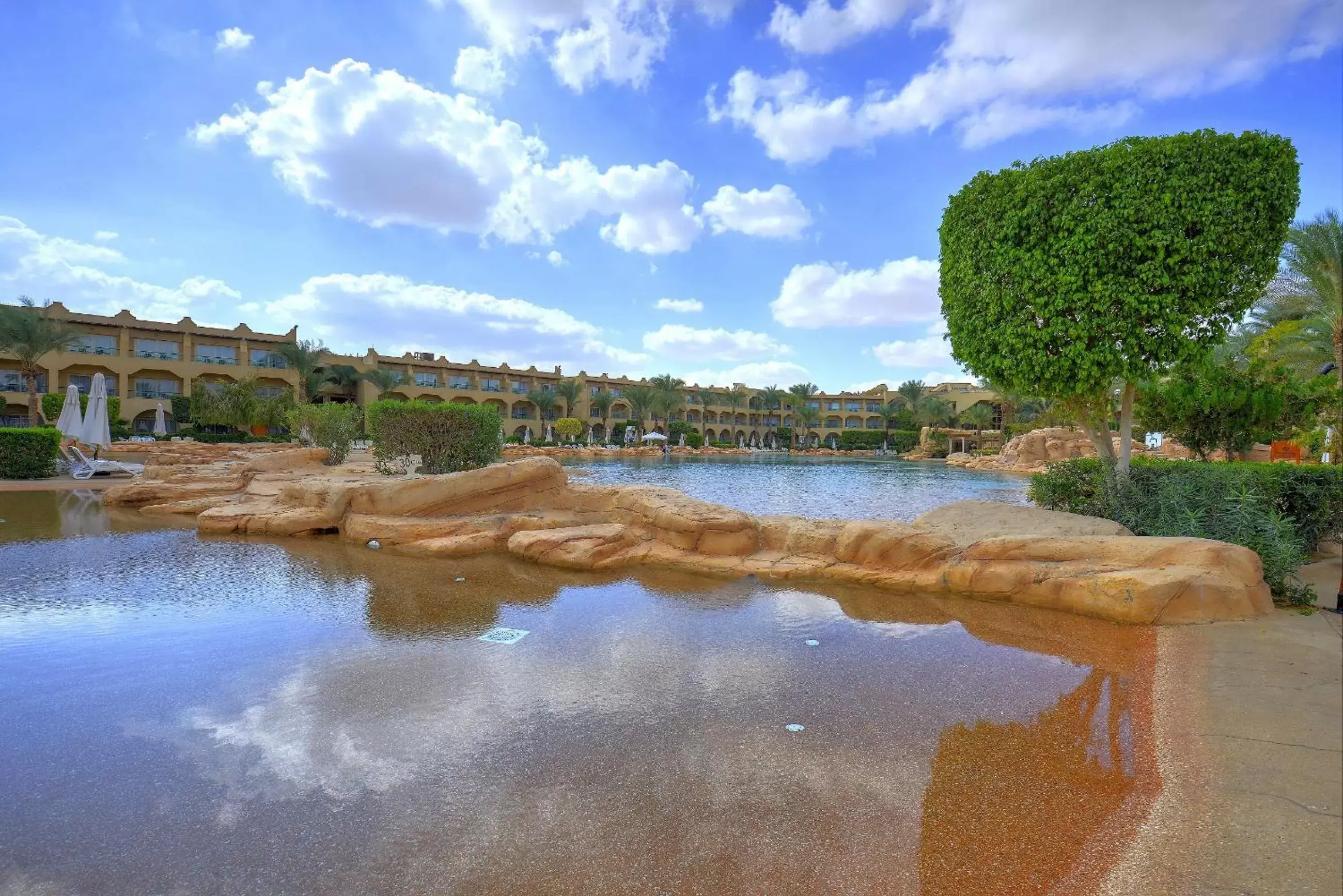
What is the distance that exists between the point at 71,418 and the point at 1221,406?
1198 inches

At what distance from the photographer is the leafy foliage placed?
12758 mm

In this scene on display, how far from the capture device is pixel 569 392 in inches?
2682

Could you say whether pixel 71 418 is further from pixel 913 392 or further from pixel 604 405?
pixel 913 392

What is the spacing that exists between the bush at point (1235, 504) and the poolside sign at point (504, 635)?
773 centimetres

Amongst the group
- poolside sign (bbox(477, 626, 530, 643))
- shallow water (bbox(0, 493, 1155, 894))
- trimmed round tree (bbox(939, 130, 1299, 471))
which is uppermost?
trimmed round tree (bbox(939, 130, 1299, 471))

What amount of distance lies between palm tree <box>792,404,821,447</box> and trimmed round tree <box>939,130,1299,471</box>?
73.1m

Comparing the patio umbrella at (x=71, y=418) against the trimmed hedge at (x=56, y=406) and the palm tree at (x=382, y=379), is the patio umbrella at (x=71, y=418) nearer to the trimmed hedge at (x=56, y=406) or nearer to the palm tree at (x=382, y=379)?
the trimmed hedge at (x=56, y=406)

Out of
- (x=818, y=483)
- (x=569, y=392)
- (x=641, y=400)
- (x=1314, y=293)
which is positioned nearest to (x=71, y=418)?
(x=818, y=483)

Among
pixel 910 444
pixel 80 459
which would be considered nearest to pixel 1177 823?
pixel 80 459

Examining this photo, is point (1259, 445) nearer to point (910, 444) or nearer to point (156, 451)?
point (156, 451)

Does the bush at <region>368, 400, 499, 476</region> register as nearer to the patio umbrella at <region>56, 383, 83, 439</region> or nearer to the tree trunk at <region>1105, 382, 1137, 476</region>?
the patio umbrella at <region>56, 383, 83, 439</region>

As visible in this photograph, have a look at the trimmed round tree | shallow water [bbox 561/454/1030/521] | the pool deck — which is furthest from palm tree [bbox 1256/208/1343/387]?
the pool deck

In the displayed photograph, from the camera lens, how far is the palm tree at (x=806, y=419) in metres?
82.7

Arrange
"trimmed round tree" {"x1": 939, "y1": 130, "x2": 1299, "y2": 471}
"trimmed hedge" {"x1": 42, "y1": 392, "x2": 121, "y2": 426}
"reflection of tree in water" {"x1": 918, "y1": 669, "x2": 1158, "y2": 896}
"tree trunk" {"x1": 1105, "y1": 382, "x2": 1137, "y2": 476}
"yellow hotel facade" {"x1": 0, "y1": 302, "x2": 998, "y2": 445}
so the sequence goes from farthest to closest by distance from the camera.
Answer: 1. "yellow hotel facade" {"x1": 0, "y1": 302, "x2": 998, "y2": 445}
2. "trimmed hedge" {"x1": 42, "y1": 392, "x2": 121, "y2": 426}
3. "tree trunk" {"x1": 1105, "y1": 382, "x2": 1137, "y2": 476}
4. "trimmed round tree" {"x1": 939, "y1": 130, "x2": 1299, "y2": 471}
5. "reflection of tree in water" {"x1": 918, "y1": 669, "x2": 1158, "y2": 896}
